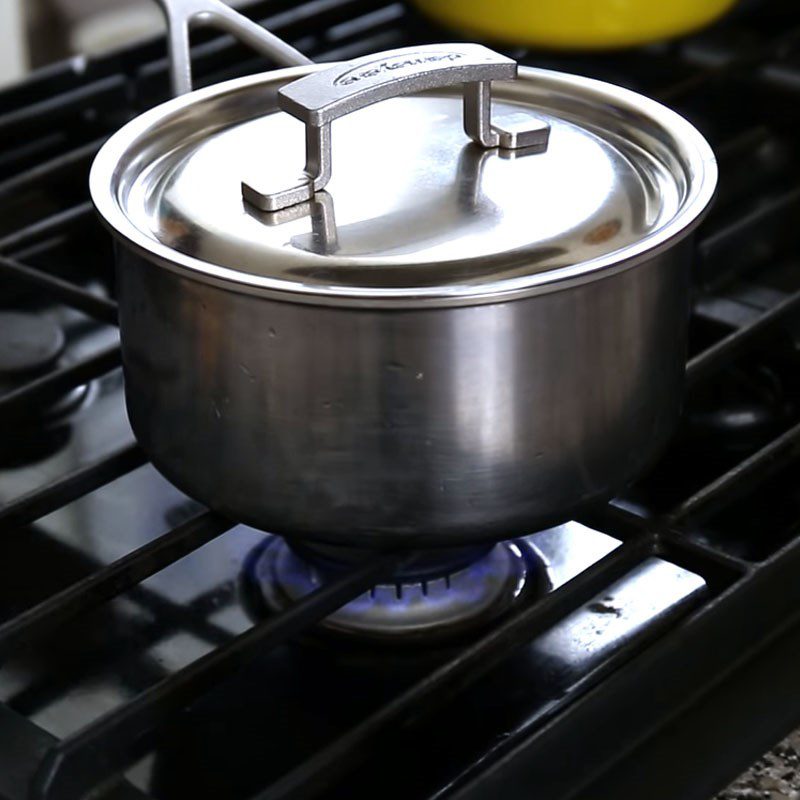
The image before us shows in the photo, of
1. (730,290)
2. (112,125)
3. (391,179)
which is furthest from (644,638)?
(112,125)

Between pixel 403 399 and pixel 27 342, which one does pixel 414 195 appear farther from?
pixel 27 342

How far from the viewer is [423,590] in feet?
1.95

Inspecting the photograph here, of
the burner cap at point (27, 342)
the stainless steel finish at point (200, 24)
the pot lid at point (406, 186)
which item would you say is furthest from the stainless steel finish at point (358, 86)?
the burner cap at point (27, 342)

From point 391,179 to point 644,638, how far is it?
184mm

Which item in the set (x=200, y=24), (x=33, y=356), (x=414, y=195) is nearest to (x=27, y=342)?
(x=33, y=356)

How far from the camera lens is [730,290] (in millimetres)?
817

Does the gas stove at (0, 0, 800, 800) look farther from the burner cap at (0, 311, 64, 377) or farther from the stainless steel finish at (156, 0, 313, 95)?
the stainless steel finish at (156, 0, 313, 95)

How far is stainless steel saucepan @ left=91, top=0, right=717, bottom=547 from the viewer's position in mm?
482

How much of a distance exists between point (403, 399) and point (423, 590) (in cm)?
13

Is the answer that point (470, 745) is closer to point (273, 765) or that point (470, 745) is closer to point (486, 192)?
point (273, 765)

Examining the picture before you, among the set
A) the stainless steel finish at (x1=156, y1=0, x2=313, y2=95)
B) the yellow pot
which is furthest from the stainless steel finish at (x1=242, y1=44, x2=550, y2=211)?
the yellow pot

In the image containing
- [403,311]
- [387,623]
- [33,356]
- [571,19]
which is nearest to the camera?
[403,311]

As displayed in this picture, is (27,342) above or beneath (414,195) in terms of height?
beneath

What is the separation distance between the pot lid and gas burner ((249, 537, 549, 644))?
0.44 ft
